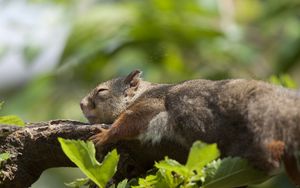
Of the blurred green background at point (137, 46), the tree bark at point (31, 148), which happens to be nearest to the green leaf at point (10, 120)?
the tree bark at point (31, 148)

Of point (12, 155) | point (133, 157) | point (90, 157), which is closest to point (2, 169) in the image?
point (12, 155)

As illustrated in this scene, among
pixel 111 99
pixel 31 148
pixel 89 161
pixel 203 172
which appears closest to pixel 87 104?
pixel 111 99

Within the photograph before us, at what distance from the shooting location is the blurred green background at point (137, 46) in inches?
300

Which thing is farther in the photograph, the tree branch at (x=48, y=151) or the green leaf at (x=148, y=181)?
the tree branch at (x=48, y=151)

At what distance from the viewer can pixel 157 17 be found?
25.8 feet

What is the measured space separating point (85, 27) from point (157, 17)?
72 cm

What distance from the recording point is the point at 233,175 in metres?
3.72

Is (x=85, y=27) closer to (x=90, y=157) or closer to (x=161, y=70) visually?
(x=161, y=70)

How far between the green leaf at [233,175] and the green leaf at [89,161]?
45cm

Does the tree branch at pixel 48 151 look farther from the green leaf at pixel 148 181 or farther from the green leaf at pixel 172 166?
the green leaf at pixel 172 166

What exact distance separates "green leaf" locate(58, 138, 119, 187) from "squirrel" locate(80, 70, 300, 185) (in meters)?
0.68

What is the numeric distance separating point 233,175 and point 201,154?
35 cm

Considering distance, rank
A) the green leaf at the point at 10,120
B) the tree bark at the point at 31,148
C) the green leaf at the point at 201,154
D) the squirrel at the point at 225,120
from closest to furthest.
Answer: the green leaf at the point at 201,154, the squirrel at the point at 225,120, the green leaf at the point at 10,120, the tree bark at the point at 31,148

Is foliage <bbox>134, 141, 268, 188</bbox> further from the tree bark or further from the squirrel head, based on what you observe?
the squirrel head
